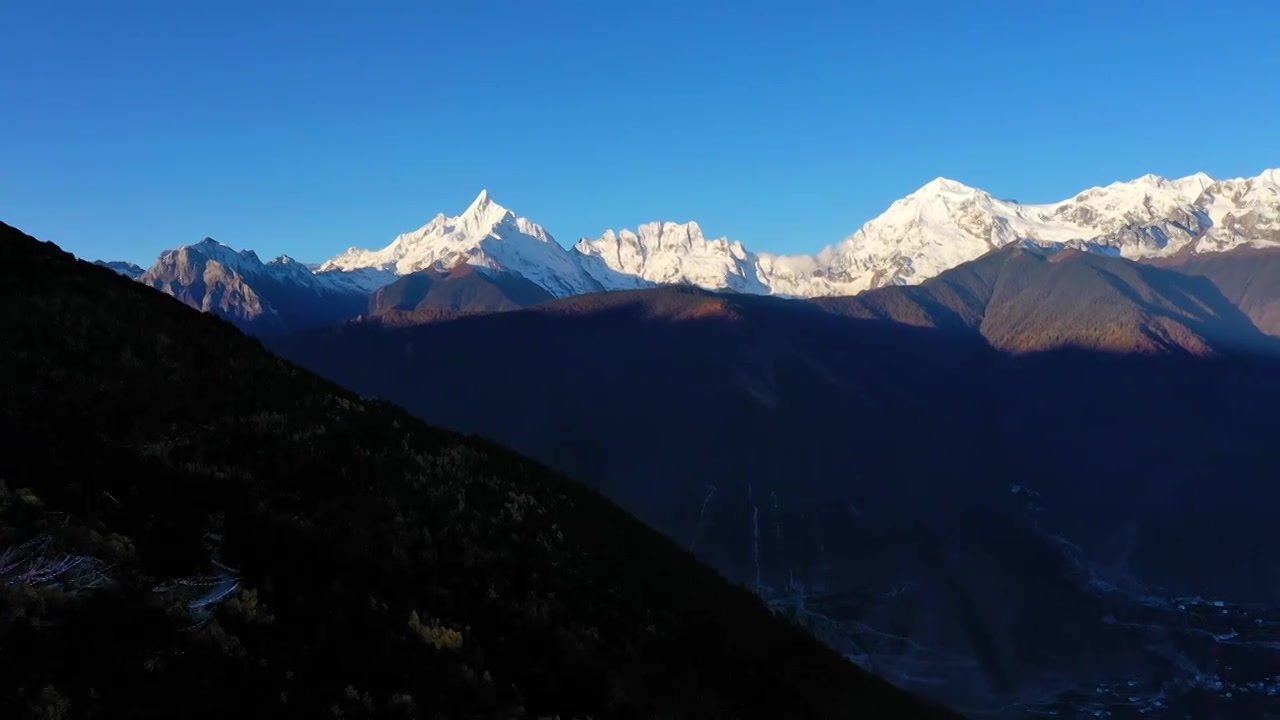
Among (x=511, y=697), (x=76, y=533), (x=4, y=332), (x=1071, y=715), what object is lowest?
(x=1071, y=715)

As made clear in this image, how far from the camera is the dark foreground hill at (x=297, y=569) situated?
540 inches

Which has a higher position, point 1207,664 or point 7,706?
point 7,706

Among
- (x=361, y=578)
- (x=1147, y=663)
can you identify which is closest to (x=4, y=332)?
(x=361, y=578)

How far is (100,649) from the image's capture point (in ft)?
42.8

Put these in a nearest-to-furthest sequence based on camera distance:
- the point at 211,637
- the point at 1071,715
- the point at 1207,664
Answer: the point at 211,637 → the point at 1071,715 → the point at 1207,664

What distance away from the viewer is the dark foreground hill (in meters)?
13.7

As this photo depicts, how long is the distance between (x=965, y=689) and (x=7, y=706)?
581 feet

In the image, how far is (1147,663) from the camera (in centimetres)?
18025

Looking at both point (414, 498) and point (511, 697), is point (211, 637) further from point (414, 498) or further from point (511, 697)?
point (414, 498)

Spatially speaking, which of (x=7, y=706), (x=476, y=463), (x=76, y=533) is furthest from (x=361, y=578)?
(x=476, y=463)

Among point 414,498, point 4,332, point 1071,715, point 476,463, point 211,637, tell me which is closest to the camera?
point 211,637

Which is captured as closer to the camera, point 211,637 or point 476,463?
point 211,637

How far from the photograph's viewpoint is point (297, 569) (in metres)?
17.4

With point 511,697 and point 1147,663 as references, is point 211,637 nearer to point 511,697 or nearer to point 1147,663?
point 511,697
